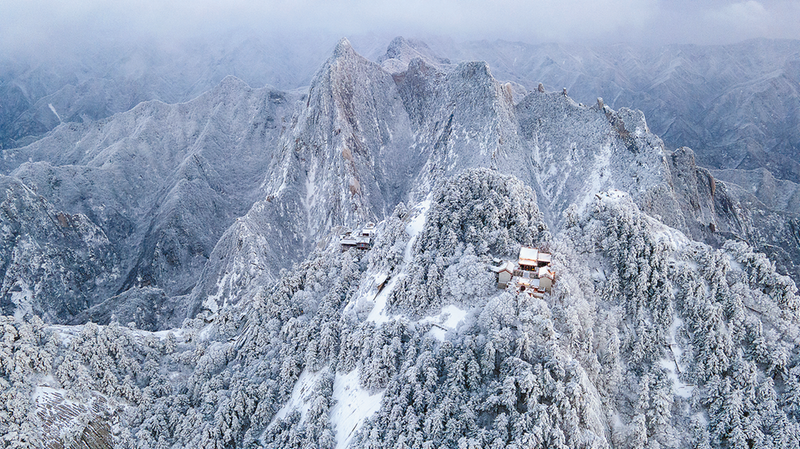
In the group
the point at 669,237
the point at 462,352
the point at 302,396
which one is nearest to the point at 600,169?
the point at 669,237

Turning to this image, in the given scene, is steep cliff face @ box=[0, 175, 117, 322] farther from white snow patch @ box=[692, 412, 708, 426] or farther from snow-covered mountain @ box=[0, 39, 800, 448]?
white snow patch @ box=[692, 412, 708, 426]

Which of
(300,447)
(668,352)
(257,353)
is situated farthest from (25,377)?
(668,352)

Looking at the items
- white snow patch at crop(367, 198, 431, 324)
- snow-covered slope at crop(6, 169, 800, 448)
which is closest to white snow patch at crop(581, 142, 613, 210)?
snow-covered slope at crop(6, 169, 800, 448)

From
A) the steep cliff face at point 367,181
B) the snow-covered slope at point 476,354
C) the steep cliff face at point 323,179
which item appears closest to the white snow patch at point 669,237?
the snow-covered slope at point 476,354

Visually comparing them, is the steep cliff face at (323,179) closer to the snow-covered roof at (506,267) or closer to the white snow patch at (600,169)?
the white snow patch at (600,169)

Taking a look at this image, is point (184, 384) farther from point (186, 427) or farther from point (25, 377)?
point (25, 377)
